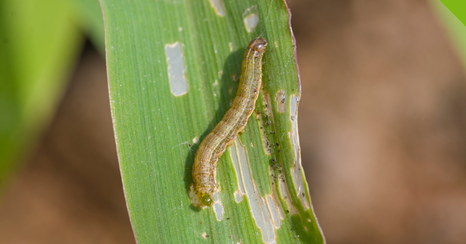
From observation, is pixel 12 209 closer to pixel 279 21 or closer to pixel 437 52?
pixel 279 21

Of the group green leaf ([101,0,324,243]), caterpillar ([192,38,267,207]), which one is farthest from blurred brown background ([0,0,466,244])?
caterpillar ([192,38,267,207])

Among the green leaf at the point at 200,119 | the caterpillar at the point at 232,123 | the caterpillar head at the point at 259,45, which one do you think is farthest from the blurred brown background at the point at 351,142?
the caterpillar head at the point at 259,45

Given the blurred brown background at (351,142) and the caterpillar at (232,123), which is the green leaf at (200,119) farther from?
the blurred brown background at (351,142)

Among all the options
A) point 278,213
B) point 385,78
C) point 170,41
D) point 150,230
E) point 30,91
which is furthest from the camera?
point 385,78

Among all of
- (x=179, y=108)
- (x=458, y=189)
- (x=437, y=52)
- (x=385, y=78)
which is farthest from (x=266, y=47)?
(x=458, y=189)

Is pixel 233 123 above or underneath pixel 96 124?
above

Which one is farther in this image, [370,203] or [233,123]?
[370,203]

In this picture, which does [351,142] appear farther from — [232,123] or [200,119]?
[200,119]
